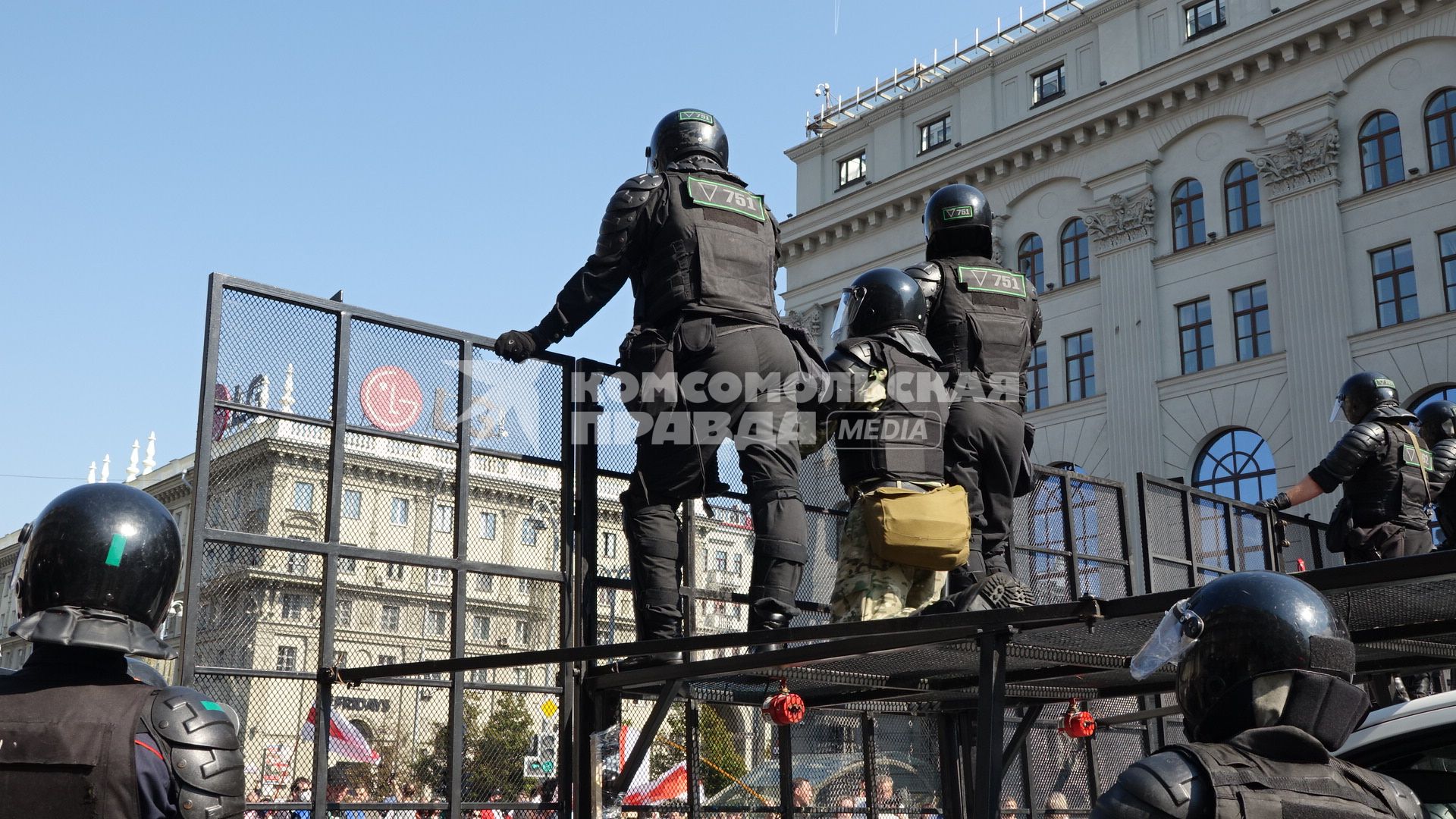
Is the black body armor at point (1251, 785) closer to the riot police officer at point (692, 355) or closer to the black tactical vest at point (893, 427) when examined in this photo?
the riot police officer at point (692, 355)

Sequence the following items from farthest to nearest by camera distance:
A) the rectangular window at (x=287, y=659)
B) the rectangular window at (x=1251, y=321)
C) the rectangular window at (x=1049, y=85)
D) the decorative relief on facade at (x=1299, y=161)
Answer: the rectangular window at (x=1049, y=85), the rectangular window at (x=1251, y=321), the decorative relief on facade at (x=1299, y=161), the rectangular window at (x=287, y=659)

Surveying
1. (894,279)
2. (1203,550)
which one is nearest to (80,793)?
(894,279)

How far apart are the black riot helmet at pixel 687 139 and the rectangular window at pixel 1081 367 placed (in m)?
30.6

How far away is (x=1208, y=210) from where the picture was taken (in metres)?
33.6

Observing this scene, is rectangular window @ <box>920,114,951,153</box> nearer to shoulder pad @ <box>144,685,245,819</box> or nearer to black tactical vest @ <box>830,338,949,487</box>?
black tactical vest @ <box>830,338,949,487</box>

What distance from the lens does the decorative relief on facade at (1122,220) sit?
34.7 m

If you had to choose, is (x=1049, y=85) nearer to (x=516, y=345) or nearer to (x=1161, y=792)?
(x=516, y=345)

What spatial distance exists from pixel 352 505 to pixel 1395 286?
2912cm

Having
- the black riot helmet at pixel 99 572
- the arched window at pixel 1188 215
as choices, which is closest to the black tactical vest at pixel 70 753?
the black riot helmet at pixel 99 572

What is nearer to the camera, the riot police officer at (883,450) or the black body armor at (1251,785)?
the black body armor at (1251,785)

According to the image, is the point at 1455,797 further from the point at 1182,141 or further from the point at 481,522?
the point at 1182,141

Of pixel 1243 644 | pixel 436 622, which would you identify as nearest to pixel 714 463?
pixel 436 622

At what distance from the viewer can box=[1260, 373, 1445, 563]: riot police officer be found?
8.97 m

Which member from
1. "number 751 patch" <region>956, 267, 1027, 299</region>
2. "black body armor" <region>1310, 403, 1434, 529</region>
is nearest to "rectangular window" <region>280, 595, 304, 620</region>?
"number 751 patch" <region>956, 267, 1027, 299</region>
